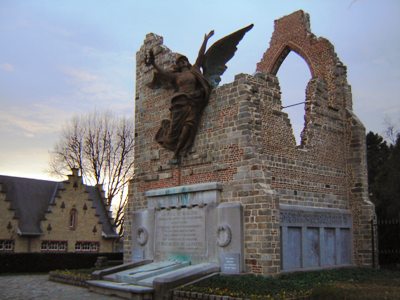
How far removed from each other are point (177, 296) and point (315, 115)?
8.03m

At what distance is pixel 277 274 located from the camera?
13.3 m

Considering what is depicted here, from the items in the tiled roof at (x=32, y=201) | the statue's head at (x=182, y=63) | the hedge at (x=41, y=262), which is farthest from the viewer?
the tiled roof at (x=32, y=201)

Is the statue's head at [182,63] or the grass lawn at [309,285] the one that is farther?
the statue's head at [182,63]

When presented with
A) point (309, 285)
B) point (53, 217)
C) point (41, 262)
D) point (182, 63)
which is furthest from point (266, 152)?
point (53, 217)

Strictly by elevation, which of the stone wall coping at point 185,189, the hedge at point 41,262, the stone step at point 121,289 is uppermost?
the stone wall coping at point 185,189

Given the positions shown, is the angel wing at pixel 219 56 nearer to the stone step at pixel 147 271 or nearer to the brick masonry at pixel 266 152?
the brick masonry at pixel 266 152

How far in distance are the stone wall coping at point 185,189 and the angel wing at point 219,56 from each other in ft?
11.4

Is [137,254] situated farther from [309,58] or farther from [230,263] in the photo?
[309,58]

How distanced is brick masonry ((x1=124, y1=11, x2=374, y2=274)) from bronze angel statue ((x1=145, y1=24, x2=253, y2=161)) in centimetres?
40

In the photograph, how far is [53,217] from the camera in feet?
109

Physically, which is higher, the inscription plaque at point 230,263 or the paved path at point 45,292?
the inscription plaque at point 230,263

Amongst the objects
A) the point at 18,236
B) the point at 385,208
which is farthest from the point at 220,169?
the point at 18,236

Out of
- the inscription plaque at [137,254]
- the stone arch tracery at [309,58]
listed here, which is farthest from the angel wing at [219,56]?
the inscription plaque at [137,254]

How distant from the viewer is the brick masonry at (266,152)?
13906 mm
